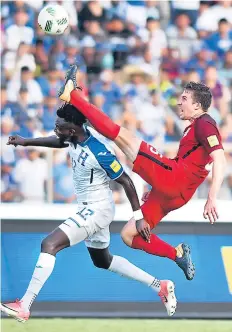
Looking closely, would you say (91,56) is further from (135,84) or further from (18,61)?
(18,61)

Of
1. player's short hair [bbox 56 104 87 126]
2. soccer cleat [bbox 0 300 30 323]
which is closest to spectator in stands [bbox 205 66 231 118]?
player's short hair [bbox 56 104 87 126]

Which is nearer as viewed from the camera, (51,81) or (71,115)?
(71,115)

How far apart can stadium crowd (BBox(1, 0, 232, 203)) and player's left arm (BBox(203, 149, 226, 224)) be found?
357 cm

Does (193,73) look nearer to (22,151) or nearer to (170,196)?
(22,151)

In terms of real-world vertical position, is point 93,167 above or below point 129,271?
above

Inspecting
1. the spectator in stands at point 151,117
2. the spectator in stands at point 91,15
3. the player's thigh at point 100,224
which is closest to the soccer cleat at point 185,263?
the player's thigh at point 100,224

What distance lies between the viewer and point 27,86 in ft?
35.5

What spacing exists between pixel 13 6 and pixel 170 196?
5.53 m

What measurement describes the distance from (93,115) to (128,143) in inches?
15.1

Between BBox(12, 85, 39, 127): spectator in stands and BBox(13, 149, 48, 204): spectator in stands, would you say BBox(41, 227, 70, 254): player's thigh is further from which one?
BBox(12, 85, 39, 127): spectator in stands

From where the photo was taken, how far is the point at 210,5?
11.8 meters

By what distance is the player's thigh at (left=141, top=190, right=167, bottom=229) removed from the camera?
680 centimetres

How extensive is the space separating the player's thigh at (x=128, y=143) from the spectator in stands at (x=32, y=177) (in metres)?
2.18

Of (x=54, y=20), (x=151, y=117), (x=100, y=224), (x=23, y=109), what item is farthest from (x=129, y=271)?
(x=23, y=109)
